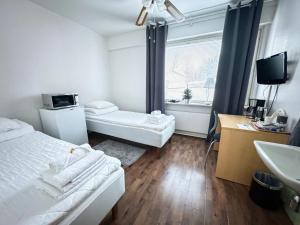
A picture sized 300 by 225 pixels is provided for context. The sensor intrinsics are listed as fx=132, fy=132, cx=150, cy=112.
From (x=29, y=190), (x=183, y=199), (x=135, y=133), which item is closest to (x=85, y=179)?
(x=29, y=190)

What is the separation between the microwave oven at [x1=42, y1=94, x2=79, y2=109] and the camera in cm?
232

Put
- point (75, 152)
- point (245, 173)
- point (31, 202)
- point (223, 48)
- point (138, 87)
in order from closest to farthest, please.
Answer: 1. point (31, 202)
2. point (75, 152)
3. point (245, 173)
4. point (223, 48)
5. point (138, 87)

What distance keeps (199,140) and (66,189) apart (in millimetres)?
2818

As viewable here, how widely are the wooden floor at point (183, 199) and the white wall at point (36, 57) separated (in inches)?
85.8

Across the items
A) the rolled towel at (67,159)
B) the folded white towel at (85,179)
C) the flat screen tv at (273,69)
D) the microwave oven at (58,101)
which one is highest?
the flat screen tv at (273,69)

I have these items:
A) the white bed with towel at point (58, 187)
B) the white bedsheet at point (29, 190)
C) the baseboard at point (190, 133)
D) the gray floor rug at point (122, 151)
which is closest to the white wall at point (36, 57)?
the white bedsheet at point (29, 190)

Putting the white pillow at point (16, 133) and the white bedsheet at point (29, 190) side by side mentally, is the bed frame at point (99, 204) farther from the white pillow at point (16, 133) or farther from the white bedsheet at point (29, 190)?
the white pillow at point (16, 133)

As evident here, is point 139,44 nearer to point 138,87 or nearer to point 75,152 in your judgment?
point 138,87

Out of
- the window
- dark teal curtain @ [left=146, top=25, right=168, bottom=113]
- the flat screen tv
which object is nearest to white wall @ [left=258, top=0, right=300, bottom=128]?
the flat screen tv

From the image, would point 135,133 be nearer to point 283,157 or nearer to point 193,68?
A: point 283,157

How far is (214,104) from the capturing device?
9.05ft

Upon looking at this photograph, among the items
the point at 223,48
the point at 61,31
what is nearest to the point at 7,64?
the point at 61,31

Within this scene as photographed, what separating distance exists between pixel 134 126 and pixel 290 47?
249 centimetres

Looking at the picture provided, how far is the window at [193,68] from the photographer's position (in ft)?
9.71
